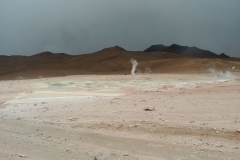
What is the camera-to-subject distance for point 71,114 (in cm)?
859

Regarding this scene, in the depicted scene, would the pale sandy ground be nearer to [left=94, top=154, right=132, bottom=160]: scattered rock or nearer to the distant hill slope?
[left=94, top=154, right=132, bottom=160]: scattered rock

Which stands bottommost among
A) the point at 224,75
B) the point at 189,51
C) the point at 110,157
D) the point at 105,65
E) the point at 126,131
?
the point at 110,157

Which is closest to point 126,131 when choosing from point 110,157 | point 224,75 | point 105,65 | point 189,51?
point 110,157

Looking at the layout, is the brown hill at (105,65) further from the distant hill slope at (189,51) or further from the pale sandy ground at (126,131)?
the distant hill slope at (189,51)

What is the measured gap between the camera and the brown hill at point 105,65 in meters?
34.5

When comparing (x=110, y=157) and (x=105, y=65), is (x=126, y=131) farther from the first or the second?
(x=105, y=65)

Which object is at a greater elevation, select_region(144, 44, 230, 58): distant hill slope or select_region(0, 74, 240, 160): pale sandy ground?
select_region(144, 44, 230, 58): distant hill slope

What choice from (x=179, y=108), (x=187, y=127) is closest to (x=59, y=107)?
(x=179, y=108)

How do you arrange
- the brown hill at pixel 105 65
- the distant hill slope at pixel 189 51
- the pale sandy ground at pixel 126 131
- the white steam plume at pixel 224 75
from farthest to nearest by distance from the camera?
1. the distant hill slope at pixel 189 51
2. the brown hill at pixel 105 65
3. the white steam plume at pixel 224 75
4. the pale sandy ground at pixel 126 131

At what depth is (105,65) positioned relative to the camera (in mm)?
50750

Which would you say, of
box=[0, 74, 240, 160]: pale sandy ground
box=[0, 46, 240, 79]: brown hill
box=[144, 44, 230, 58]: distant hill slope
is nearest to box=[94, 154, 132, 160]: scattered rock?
box=[0, 74, 240, 160]: pale sandy ground

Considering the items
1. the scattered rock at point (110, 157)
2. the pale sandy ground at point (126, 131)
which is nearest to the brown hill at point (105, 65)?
the pale sandy ground at point (126, 131)

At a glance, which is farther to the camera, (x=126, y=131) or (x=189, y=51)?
(x=189, y=51)

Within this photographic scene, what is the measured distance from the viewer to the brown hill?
34.5 metres
